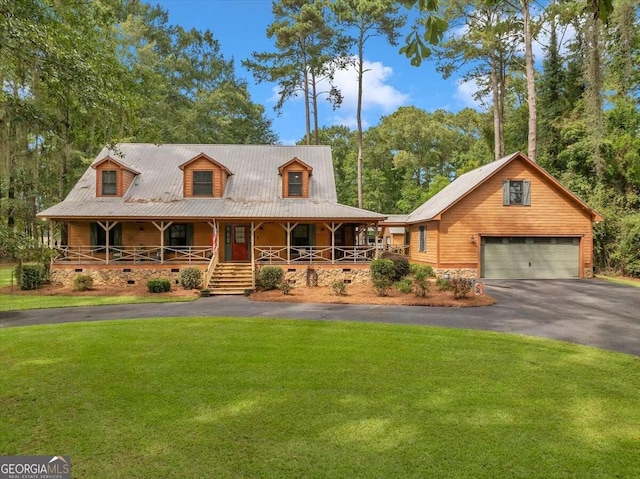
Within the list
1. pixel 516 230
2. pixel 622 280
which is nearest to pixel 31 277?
pixel 516 230

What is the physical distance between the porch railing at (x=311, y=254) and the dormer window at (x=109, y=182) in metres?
8.52

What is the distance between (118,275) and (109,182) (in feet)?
19.3

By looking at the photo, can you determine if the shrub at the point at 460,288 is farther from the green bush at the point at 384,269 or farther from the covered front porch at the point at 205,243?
the covered front porch at the point at 205,243

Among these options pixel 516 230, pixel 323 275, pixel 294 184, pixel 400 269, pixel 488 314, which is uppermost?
pixel 294 184

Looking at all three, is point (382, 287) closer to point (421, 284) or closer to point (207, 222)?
point (421, 284)

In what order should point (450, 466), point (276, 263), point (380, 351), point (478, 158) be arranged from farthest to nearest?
point (478, 158) < point (276, 263) < point (380, 351) < point (450, 466)

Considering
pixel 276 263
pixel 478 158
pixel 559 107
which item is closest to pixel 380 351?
pixel 276 263

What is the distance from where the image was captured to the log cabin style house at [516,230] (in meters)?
21.4

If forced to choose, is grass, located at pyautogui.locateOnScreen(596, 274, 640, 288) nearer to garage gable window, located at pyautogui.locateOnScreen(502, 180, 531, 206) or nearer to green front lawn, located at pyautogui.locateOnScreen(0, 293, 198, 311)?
garage gable window, located at pyautogui.locateOnScreen(502, 180, 531, 206)

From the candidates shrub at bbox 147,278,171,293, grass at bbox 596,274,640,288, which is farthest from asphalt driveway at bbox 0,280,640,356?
grass at bbox 596,274,640,288

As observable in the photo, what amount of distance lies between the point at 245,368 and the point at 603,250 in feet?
81.0

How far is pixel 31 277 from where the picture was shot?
17.0 m

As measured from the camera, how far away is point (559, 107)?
28719 millimetres

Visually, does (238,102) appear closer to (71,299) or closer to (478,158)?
(478,158)
